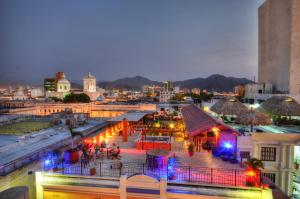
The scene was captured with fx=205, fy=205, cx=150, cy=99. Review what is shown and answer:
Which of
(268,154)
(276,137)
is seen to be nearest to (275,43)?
(276,137)

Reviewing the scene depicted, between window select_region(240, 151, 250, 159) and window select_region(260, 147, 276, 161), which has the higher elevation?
window select_region(240, 151, 250, 159)

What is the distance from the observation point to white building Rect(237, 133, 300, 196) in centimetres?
1245

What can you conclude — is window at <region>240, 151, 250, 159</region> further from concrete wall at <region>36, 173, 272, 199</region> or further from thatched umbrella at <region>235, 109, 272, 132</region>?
concrete wall at <region>36, 173, 272, 199</region>

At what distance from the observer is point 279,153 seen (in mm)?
12648

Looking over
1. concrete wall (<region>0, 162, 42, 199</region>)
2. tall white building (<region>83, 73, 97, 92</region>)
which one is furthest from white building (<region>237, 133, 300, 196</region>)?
tall white building (<region>83, 73, 97, 92</region>)

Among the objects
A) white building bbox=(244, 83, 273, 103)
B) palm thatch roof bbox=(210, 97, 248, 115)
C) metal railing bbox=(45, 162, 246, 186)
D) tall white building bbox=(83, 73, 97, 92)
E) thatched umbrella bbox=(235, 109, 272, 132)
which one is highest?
tall white building bbox=(83, 73, 97, 92)

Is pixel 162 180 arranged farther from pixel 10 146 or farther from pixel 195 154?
pixel 10 146

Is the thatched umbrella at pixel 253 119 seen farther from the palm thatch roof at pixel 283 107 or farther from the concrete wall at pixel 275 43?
the concrete wall at pixel 275 43

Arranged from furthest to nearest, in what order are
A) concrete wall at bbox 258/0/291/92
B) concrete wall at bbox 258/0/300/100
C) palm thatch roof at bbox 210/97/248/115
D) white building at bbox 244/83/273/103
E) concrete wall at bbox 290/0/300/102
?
white building at bbox 244/83/273/103
concrete wall at bbox 258/0/291/92
concrete wall at bbox 258/0/300/100
concrete wall at bbox 290/0/300/102
palm thatch roof at bbox 210/97/248/115

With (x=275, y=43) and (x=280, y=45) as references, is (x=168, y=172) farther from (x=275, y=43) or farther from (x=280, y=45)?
(x=275, y=43)

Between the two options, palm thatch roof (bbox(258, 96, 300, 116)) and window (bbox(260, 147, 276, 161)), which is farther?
A: palm thatch roof (bbox(258, 96, 300, 116))

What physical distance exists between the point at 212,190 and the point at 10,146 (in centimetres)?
1071

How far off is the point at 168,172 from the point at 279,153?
8.26m

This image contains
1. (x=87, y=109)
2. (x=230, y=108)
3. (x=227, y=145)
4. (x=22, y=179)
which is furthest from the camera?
(x=87, y=109)
